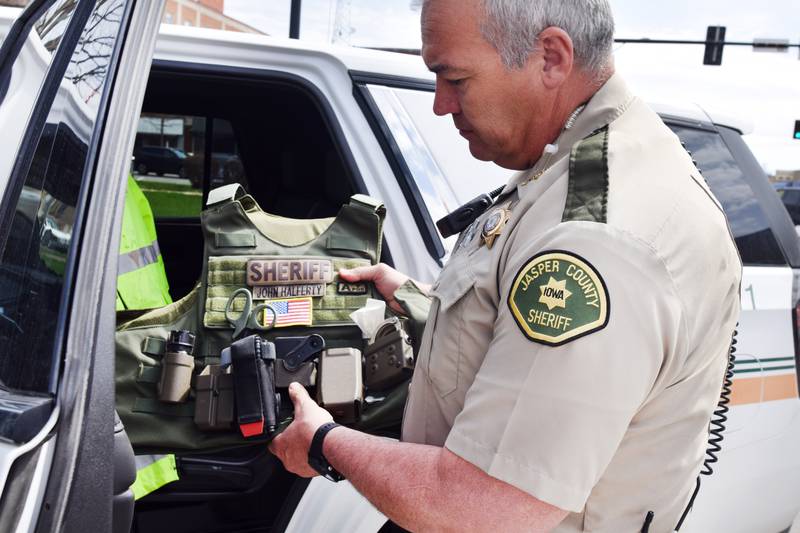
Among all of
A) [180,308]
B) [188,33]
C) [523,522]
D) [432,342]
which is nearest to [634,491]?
[523,522]

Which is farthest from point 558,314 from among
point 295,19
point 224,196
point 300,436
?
point 295,19

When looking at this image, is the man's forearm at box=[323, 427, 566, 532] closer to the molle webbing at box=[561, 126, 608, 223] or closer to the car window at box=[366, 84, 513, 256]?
the molle webbing at box=[561, 126, 608, 223]

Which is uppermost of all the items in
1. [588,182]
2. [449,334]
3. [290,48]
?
[290,48]

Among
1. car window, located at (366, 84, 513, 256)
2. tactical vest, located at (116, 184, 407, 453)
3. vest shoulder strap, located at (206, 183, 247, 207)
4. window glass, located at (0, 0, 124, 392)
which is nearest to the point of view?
window glass, located at (0, 0, 124, 392)

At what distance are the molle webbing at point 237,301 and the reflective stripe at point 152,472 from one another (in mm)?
359

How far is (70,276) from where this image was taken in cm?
103

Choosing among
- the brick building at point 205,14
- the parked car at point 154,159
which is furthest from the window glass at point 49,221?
the brick building at point 205,14

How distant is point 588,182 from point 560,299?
0.63 ft

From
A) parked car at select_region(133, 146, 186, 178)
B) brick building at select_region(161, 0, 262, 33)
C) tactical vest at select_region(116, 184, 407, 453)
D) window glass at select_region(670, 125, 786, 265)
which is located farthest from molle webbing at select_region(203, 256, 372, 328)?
brick building at select_region(161, 0, 262, 33)

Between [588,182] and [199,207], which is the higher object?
[588,182]

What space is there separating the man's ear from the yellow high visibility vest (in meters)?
1.24

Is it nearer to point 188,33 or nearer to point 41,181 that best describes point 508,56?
point 41,181

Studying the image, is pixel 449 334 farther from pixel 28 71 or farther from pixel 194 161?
pixel 194 161

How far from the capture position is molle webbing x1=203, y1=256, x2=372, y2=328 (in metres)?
1.79
